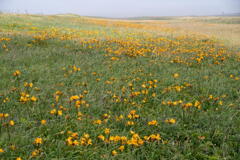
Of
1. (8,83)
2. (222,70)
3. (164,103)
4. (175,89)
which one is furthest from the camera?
(222,70)

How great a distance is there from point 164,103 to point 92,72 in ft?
7.70

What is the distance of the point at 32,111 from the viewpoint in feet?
11.4

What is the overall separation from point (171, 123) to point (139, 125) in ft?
1.66

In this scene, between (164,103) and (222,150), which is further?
(164,103)

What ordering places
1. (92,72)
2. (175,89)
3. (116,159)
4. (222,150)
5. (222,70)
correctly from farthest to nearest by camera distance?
(222,70) → (92,72) → (175,89) → (222,150) → (116,159)

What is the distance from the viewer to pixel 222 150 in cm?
296

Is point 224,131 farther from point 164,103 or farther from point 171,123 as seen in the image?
point 164,103

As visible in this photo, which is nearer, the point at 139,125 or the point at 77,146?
the point at 77,146

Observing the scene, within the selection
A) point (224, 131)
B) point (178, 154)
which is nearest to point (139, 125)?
point (178, 154)

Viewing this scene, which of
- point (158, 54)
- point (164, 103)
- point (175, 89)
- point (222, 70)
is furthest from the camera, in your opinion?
point (158, 54)

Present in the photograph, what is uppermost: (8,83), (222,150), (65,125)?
(8,83)

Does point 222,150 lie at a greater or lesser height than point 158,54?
lesser

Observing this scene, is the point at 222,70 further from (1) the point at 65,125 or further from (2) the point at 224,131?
(1) the point at 65,125

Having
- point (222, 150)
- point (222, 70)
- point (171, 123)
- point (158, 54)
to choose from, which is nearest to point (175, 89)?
point (171, 123)
